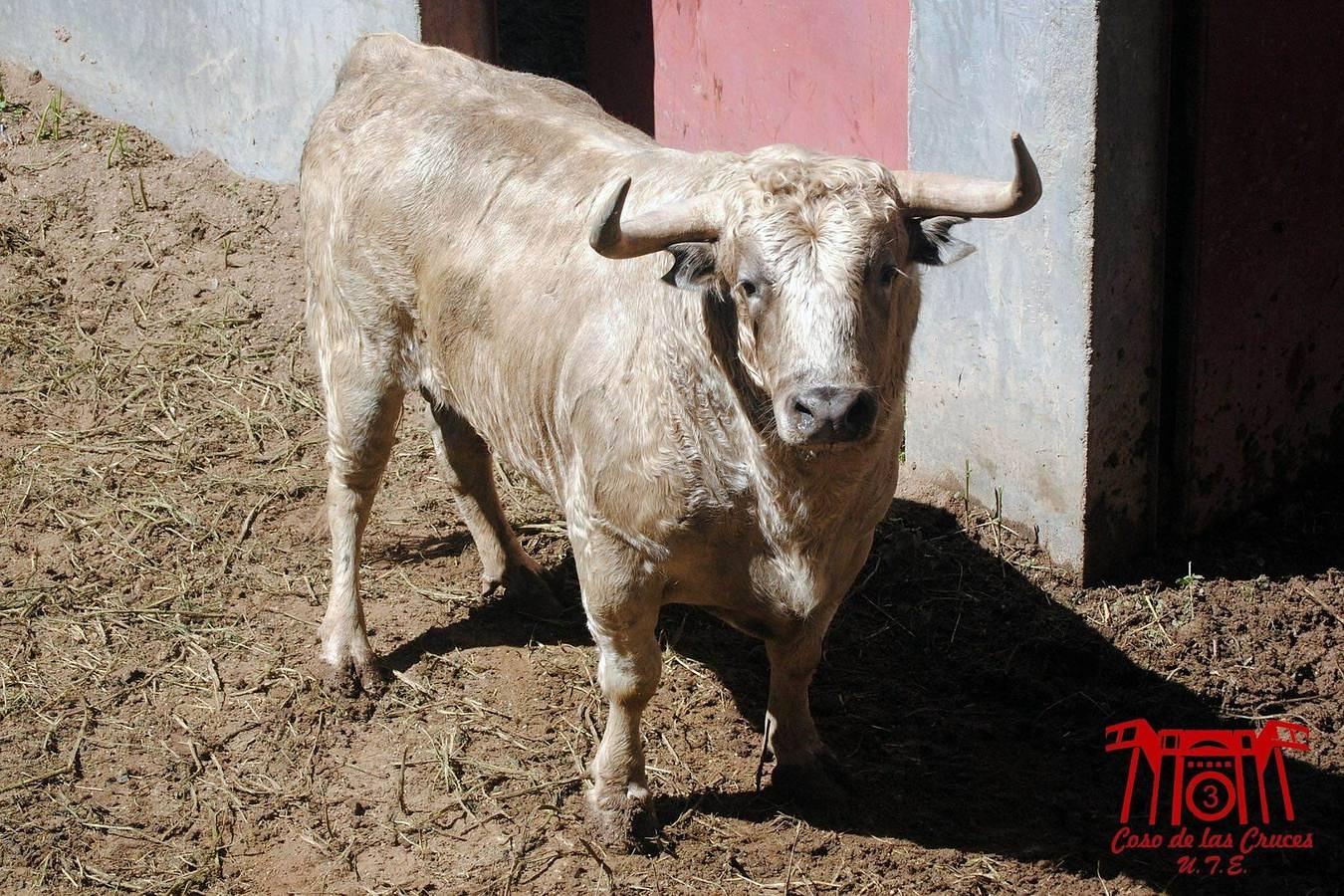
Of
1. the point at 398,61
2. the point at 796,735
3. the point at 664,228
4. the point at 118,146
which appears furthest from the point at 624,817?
the point at 118,146

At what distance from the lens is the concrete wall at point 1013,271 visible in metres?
4.99

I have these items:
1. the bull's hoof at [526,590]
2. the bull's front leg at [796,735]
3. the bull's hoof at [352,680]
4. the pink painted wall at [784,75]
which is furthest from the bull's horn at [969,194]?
the bull's hoof at [352,680]

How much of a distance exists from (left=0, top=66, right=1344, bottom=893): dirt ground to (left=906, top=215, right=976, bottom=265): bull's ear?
1744 millimetres

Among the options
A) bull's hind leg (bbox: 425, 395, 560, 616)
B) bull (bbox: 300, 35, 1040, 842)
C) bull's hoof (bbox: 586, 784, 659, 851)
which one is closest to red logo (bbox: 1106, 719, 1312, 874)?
bull (bbox: 300, 35, 1040, 842)

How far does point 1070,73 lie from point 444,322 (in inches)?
89.6

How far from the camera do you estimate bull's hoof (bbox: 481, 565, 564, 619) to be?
5.61 m

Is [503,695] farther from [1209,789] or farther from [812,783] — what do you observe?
[1209,789]

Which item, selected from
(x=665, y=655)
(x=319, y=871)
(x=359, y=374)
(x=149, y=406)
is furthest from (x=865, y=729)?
(x=149, y=406)

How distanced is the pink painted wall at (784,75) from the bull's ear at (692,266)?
8.26ft

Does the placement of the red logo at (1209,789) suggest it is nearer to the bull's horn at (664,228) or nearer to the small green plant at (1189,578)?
the small green plant at (1189,578)

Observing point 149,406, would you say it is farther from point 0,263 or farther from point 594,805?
point 594,805

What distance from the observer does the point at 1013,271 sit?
5.30 meters

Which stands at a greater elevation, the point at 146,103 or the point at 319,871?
the point at 146,103

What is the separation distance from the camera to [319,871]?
170 inches
